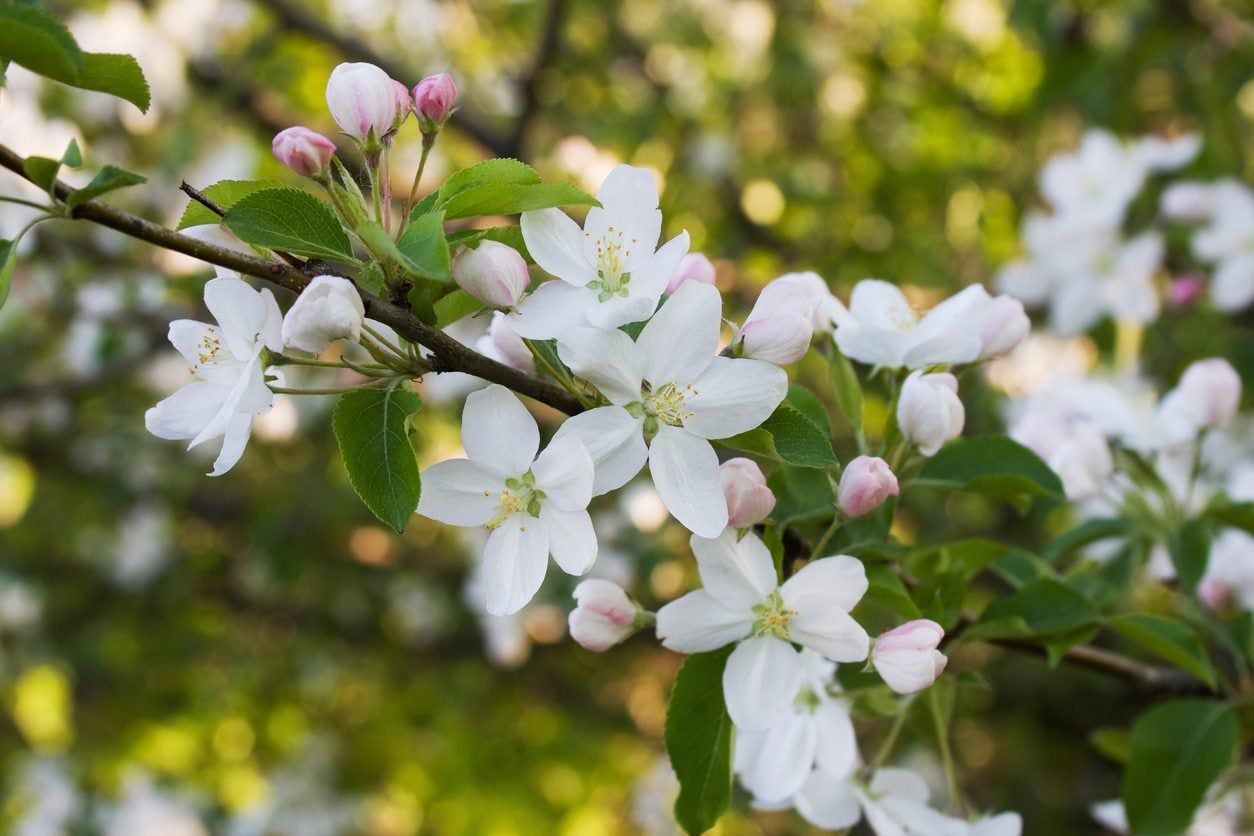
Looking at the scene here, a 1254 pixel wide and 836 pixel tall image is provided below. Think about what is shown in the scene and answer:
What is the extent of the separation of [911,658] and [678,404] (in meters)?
0.29

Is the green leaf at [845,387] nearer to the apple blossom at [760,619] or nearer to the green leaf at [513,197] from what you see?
the apple blossom at [760,619]

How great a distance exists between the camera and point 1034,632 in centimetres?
118

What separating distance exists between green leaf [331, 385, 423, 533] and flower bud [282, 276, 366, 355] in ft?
0.31

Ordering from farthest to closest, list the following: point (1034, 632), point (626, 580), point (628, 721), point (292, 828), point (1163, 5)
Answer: point (292, 828)
point (628, 721)
point (1163, 5)
point (626, 580)
point (1034, 632)

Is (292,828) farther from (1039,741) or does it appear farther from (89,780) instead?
(1039,741)

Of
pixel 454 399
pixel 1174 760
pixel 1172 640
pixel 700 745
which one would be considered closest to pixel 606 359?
pixel 700 745

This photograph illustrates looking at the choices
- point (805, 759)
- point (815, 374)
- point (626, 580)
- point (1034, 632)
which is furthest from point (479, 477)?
point (815, 374)

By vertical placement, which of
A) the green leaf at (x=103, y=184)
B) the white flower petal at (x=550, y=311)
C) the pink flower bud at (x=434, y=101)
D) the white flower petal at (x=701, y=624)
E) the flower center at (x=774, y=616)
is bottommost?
the white flower petal at (x=701, y=624)

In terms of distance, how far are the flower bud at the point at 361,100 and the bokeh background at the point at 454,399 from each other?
182 centimetres

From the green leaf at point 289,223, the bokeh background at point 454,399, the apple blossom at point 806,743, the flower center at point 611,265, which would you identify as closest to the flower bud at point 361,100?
the green leaf at point 289,223

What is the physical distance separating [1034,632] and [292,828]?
11.5ft

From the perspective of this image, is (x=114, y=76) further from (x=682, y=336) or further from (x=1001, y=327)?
(x=1001, y=327)

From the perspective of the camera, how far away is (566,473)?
93cm

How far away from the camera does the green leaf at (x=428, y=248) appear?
2.85 feet
